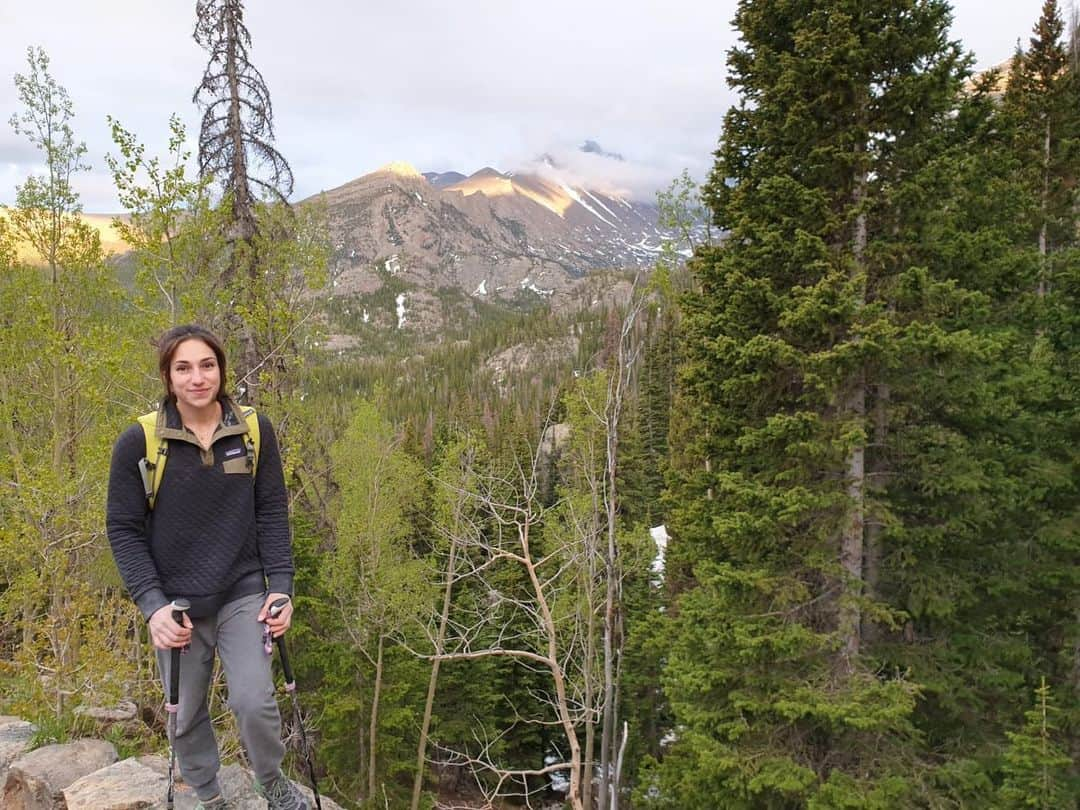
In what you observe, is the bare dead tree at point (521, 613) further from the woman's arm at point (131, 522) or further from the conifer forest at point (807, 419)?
the woman's arm at point (131, 522)

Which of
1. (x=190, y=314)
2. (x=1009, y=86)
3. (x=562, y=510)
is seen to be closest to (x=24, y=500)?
(x=190, y=314)

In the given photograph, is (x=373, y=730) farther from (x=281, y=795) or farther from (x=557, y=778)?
(x=557, y=778)

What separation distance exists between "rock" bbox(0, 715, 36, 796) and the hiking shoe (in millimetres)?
2974

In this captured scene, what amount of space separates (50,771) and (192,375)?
4030 mm

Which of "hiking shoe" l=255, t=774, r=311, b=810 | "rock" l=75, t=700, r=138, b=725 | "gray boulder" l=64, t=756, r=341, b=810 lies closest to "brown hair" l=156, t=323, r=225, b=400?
"hiking shoe" l=255, t=774, r=311, b=810

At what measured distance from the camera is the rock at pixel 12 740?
5.02m

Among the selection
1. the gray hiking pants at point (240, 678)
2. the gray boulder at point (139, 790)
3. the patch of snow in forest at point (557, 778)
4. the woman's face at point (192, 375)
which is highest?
the woman's face at point (192, 375)

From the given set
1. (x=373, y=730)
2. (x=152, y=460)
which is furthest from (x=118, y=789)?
(x=373, y=730)

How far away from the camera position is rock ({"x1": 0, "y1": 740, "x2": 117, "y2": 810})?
4.45 metres

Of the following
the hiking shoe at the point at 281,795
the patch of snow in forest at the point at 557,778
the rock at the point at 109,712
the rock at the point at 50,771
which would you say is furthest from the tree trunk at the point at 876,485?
the patch of snow in forest at the point at 557,778

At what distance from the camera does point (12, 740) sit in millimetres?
5398

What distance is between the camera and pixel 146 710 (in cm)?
805

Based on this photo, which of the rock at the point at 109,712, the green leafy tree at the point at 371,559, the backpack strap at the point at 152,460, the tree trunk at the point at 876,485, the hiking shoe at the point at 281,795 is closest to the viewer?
the backpack strap at the point at 152,460

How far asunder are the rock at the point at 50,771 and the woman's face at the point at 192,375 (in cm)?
365
